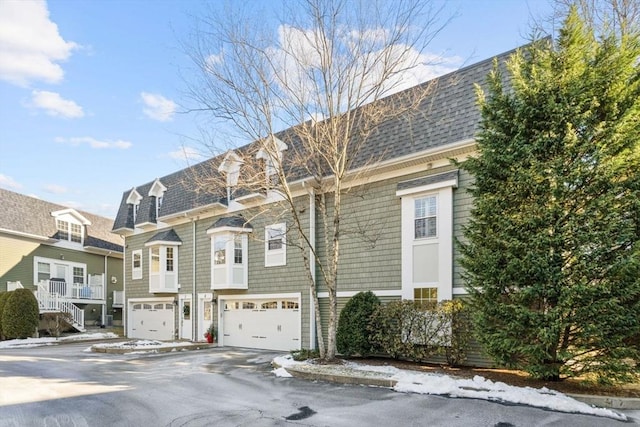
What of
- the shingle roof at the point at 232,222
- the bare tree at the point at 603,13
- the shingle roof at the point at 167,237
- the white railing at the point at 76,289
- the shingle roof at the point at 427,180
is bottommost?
the white railing at the point at 76,289

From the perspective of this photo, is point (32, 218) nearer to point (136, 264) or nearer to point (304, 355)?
point (136, 264)

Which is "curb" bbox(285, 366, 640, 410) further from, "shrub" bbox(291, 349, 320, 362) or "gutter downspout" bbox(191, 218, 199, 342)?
"gutter downspout" bbox(191, 218, 199, 342)

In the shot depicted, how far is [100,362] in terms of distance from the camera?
1363 centimetres

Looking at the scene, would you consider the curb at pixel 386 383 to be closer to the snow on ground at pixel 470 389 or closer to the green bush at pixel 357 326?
the snow on ground at pixel 470 389

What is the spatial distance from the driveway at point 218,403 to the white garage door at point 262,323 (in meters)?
3.73

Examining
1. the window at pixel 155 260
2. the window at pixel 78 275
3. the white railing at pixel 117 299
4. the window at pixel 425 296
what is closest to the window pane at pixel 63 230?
the window at pixel 78 275

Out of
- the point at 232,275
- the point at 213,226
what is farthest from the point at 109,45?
the point at 232,275

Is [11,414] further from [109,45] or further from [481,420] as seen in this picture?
[109,45]

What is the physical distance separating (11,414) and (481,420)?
24.4 ft

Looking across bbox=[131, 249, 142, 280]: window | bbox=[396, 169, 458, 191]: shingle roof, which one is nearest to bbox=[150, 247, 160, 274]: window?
bbox=[131, 249, 142, 280]: window

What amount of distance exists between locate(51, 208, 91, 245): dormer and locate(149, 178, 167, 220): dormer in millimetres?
9366

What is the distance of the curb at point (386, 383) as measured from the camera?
277 inches

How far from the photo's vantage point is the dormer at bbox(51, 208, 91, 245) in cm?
2847

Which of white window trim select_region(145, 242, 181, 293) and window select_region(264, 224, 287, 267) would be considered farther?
white window trim select_region(145, 242, 181, 293)
